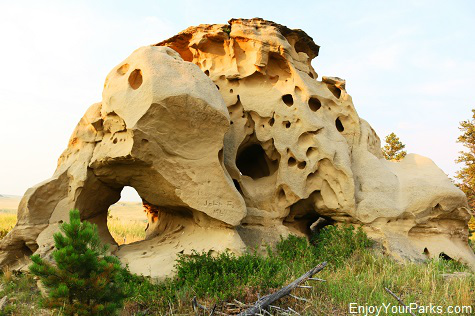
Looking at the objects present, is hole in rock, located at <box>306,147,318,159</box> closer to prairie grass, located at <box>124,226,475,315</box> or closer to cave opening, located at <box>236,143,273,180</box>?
cave opening, located at <box>236,143,273,180</box>

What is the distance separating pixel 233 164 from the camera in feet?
31.4

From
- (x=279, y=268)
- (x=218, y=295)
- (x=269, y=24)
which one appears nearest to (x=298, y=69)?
(x=269, y=24)

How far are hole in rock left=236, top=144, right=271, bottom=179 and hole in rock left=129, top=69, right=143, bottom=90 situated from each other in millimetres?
3976

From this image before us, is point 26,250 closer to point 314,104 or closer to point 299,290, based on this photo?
point 299,290

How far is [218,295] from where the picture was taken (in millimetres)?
5848

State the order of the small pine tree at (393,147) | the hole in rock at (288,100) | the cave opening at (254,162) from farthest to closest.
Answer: the small pine tree at (393,147), the cave opening at (254,162), the hole in rock at (288,100)

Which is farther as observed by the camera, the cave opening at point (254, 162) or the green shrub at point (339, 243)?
the cave opening at point (254, 162)

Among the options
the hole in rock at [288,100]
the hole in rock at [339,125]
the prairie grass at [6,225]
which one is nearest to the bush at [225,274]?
the hole in rock at [288,100]

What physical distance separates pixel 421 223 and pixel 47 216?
9349 millimetres

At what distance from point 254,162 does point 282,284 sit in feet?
19.5

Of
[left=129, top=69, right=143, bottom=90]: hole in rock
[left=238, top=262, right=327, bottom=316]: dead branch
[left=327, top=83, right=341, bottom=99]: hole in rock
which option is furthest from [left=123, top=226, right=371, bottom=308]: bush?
[left=327, top=83, right=341, bottom=99]: hole in rock

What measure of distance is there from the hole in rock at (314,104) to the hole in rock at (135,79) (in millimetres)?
5192

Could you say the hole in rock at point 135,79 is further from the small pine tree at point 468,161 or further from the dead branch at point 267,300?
the small pine tree at point 468,161

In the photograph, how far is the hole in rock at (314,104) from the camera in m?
11.2
